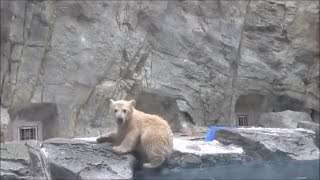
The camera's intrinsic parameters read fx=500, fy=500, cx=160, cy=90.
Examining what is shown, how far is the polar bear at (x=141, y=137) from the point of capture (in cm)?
697

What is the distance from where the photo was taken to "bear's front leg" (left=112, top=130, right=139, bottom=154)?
6.81m

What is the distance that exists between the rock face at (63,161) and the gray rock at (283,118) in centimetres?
573

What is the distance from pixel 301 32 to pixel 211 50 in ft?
8.60

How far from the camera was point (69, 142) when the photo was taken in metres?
6.93

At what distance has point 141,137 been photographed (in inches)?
278

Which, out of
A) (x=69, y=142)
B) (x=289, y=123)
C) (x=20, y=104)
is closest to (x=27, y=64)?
(x=20, y=104)

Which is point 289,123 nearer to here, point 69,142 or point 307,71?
point 307,71

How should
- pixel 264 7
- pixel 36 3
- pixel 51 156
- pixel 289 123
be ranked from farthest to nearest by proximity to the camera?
pixel 264 7 → pixel 289 123 → pixel 36 3 → pixel 51 156

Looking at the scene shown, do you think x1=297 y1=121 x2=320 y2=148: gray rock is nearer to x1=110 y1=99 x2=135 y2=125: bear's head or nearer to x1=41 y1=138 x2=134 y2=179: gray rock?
x1=110 y1=99 x2=135 y2=125: bear's head

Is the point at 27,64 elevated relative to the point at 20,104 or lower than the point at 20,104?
elevated

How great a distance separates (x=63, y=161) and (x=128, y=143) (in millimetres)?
935

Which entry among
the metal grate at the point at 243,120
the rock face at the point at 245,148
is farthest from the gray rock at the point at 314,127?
the metal grate at the point at 243,120

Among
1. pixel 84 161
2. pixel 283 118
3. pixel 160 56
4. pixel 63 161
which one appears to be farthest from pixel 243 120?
pixel 63 161

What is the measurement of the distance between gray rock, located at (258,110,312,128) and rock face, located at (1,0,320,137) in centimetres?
74
